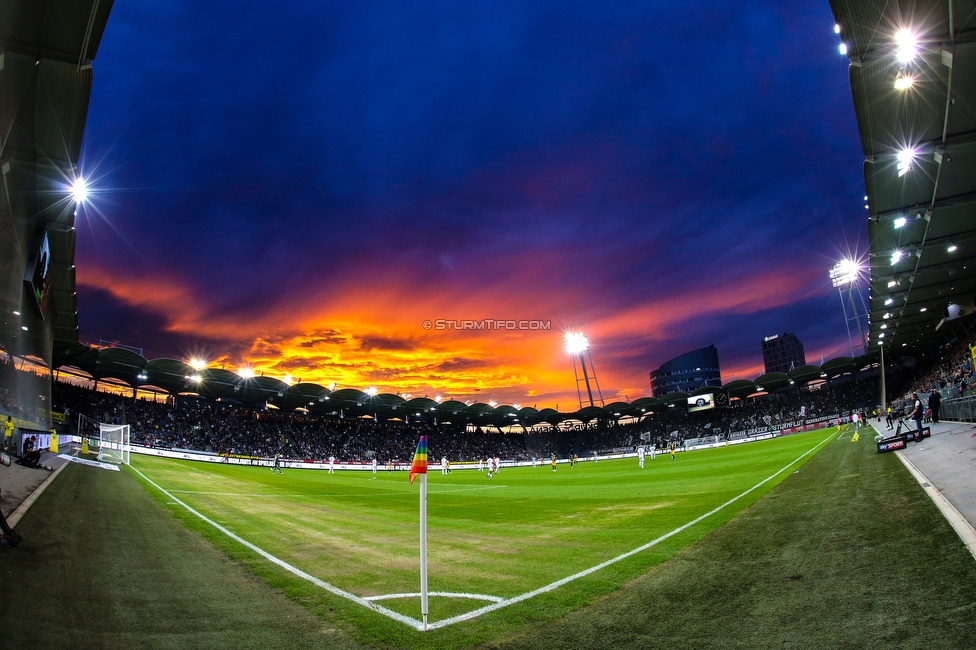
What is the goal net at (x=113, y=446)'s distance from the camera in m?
32.1

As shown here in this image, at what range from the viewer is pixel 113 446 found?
33.0 meters

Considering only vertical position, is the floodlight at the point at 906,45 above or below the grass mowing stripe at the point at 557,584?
above

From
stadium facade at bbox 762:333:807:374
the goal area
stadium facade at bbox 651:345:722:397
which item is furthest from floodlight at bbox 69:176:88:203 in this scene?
stadium facade at bbox 762:333:807:374

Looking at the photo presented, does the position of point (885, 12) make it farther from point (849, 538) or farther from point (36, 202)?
point (36, 202)

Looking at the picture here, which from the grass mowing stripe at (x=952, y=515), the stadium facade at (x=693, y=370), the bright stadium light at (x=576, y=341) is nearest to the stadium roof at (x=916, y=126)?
the grass mowing stripe at (x=952, y=515)

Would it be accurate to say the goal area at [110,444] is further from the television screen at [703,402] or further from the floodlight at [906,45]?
the television screen at [703,402]

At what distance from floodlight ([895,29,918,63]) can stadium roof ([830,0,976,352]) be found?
0.8 inches

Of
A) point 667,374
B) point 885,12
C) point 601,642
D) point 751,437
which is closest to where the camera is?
point 601,642

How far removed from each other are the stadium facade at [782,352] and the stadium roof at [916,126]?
16706cm

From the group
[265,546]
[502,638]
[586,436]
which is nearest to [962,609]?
[502,638]

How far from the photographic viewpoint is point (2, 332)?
15.4 meters

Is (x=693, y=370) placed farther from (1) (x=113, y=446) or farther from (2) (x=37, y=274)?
(2) (x=37, y=274)

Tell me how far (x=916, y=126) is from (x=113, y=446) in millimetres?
47478

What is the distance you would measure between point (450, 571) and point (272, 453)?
60.3 meters
